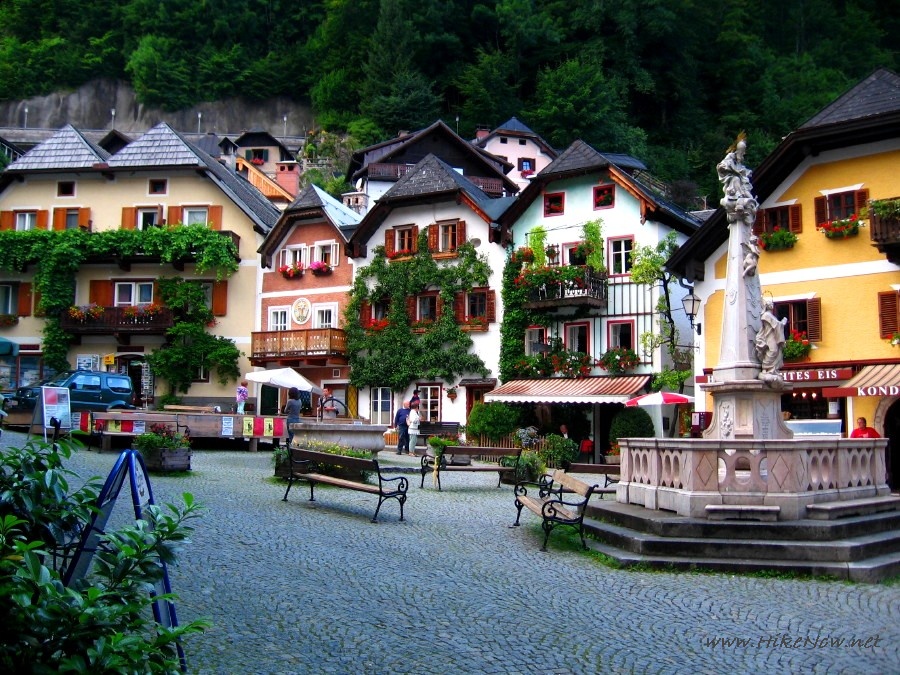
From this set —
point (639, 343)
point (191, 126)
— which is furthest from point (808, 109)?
point (191, 126)

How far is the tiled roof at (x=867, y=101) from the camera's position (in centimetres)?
2467

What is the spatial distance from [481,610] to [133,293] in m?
36.4

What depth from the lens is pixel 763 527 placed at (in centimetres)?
1164

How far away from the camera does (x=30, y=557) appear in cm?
452

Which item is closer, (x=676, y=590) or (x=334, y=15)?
(x=676, y=590)

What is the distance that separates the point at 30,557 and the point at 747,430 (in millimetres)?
11803

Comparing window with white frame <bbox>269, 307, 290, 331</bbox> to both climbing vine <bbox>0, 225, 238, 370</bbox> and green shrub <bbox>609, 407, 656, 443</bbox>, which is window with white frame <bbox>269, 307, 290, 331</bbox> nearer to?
climbing vine <bbox>0, 225, 238, 370</bbox>

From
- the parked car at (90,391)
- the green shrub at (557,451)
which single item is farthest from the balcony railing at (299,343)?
the green shrub at (557,451)

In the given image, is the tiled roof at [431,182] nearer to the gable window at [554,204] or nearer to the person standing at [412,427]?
the gable window at [554,204]

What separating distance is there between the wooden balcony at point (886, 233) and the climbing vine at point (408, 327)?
15.4 m

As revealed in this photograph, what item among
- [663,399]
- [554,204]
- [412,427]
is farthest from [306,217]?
[663,399]

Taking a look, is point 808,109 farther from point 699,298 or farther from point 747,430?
point 747,430

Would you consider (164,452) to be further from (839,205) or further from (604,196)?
(604,196)

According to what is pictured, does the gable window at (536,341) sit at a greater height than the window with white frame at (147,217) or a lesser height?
lesser
